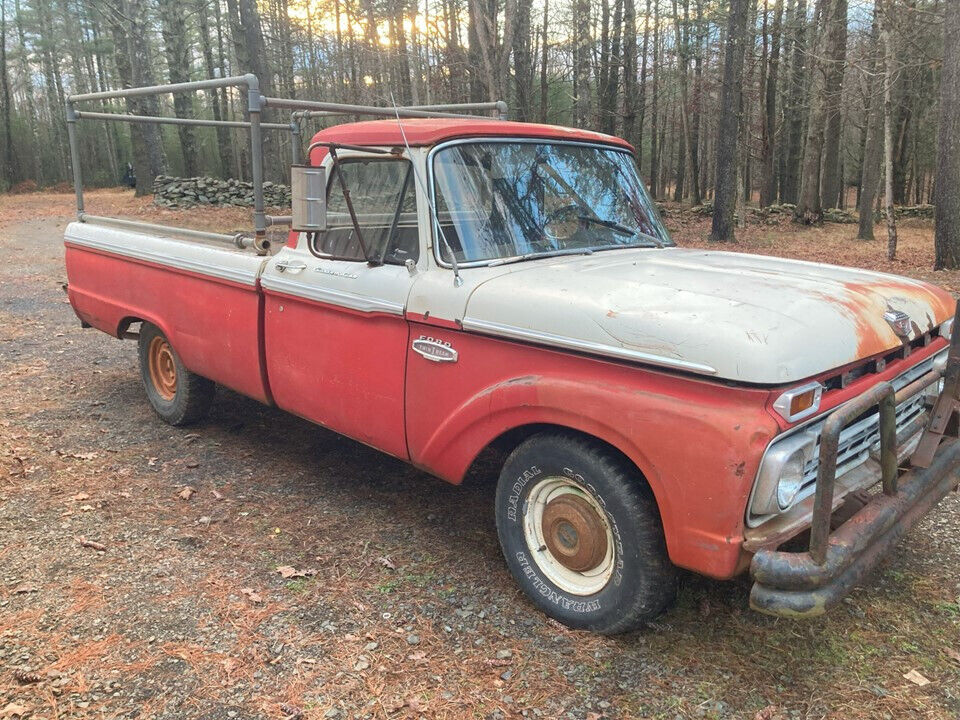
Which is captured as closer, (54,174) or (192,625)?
(192,625)

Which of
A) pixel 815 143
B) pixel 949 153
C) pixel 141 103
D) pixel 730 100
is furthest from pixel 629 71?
pixel 141 103

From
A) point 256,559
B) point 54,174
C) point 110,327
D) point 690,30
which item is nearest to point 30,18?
point 54,174

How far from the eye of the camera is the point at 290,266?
13.1ft

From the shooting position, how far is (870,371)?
281cm

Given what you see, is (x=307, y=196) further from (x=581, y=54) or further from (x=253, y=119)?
(x=581, y=54)

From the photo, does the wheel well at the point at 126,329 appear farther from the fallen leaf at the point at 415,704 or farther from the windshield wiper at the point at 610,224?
the fallen leaf at the point at 415,704

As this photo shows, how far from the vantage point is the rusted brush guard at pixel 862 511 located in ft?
7.52

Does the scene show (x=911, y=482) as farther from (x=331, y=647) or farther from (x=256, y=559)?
(x=256, y=559)

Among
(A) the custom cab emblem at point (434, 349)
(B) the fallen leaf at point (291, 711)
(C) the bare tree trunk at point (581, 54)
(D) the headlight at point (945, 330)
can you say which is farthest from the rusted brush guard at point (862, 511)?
(C) the bare tree trunk at point (581, 54)

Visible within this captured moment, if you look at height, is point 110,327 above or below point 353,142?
below

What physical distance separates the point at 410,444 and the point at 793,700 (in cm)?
191

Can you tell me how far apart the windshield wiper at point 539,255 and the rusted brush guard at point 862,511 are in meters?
1.55

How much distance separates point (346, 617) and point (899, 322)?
2609 mm

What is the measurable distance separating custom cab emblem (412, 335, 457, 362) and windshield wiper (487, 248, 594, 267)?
44 cm
